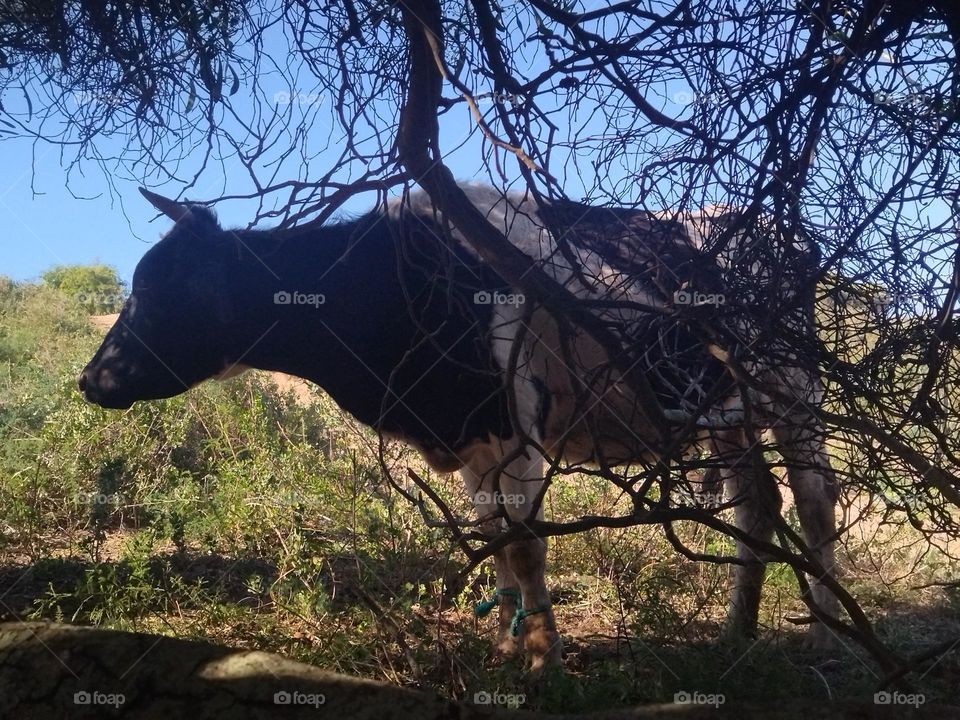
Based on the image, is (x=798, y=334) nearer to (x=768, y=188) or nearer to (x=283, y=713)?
(x=768, y=188)

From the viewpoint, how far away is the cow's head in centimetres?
457

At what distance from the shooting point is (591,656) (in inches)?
175

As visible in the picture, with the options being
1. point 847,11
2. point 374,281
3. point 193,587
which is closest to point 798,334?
point 847,11

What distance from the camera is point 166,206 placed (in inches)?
165

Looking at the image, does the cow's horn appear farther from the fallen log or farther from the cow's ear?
the fallen log

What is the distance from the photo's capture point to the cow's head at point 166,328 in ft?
15.0

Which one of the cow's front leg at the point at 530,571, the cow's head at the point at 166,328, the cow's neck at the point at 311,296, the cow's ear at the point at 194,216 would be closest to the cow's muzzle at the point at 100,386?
the cow's head at the point at 166,328

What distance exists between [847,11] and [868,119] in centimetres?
31

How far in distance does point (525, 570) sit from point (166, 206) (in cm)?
249

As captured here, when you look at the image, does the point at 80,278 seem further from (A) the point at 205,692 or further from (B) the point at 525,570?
(A) the point at 205,692

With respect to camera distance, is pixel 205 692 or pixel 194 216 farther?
pixel 194 216

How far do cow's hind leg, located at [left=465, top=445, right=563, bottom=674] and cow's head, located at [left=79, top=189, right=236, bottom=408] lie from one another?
1599mm

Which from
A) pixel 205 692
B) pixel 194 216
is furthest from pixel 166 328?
pixel 205 692

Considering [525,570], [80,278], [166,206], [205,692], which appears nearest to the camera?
[205,692]
